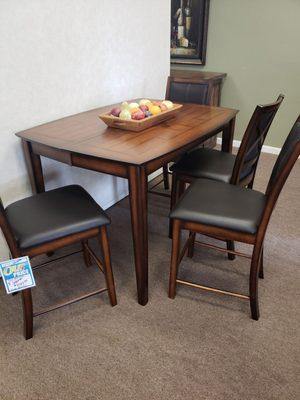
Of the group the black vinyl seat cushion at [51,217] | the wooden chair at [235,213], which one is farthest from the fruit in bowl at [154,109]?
the black vinyl seat cushion at [51,217]

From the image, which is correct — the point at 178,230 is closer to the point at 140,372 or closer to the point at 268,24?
the point at 140,372

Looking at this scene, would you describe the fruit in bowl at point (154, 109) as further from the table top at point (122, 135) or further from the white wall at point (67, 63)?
the white wall at point (67, 63)

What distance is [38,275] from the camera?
1.87 m

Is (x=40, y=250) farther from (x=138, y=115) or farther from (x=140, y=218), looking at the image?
(x=138, y=115)

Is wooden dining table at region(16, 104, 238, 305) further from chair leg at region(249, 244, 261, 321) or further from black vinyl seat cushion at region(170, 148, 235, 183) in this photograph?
chair leg at region(249, 244, 261, 321)

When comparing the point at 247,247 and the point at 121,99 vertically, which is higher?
the point at 121,99

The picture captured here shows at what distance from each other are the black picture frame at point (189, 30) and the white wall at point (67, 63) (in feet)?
2.95

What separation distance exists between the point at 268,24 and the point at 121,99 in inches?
72.2

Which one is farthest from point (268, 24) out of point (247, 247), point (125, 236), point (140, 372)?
point (140, 372)

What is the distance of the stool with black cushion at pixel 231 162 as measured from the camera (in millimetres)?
1553

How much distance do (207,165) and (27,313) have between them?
129cm

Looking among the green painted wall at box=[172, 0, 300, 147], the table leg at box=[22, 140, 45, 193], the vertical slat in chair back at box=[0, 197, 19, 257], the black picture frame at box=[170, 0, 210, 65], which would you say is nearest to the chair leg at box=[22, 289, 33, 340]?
the vertical slat in chair back at box=[0, 197, 19, 257]

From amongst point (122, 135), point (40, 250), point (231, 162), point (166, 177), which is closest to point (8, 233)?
point (40, 250)

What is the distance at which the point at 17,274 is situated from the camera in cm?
131
